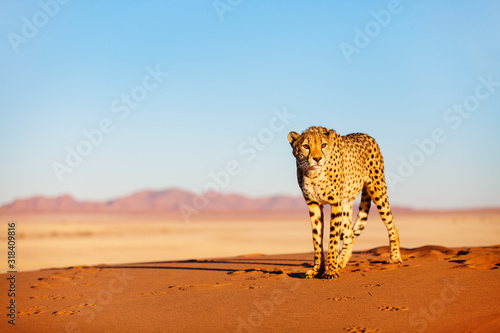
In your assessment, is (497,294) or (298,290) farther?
(298,290)

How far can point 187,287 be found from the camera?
331 inches

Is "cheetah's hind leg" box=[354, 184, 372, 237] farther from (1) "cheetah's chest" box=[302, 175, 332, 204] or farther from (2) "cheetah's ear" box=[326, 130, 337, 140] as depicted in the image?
(1) "cheetah's chest" box=[302, 175, 332, 204]

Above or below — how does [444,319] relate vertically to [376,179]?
below

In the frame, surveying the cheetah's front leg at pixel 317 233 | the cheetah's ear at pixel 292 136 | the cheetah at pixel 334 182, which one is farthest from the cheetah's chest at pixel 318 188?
the cheetah's ear at pixel 292 136

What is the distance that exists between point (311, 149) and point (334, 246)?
65.3 inches

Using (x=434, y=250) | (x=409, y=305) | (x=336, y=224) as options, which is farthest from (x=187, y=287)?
(x=434, y=250)

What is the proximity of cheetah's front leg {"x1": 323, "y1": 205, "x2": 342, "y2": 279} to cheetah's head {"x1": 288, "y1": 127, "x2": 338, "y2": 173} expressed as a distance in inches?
34.3

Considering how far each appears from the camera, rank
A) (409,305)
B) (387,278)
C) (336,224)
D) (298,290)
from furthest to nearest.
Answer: (336,224) < (387,278) < (298,290) < (409,305)

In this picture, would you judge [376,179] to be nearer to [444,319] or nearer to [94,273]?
[444,319]

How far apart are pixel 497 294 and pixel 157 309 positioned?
175 inches

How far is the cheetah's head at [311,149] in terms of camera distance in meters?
8.12

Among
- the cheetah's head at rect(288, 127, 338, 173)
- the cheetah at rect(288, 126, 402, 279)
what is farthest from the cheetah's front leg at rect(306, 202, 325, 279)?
the cheetah's head at rect(288, 127, 338, 173)

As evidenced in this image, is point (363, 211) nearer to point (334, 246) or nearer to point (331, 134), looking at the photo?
point (334, 246)

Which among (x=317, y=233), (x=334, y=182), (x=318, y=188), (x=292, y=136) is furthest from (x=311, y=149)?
(x=317, y=233)
